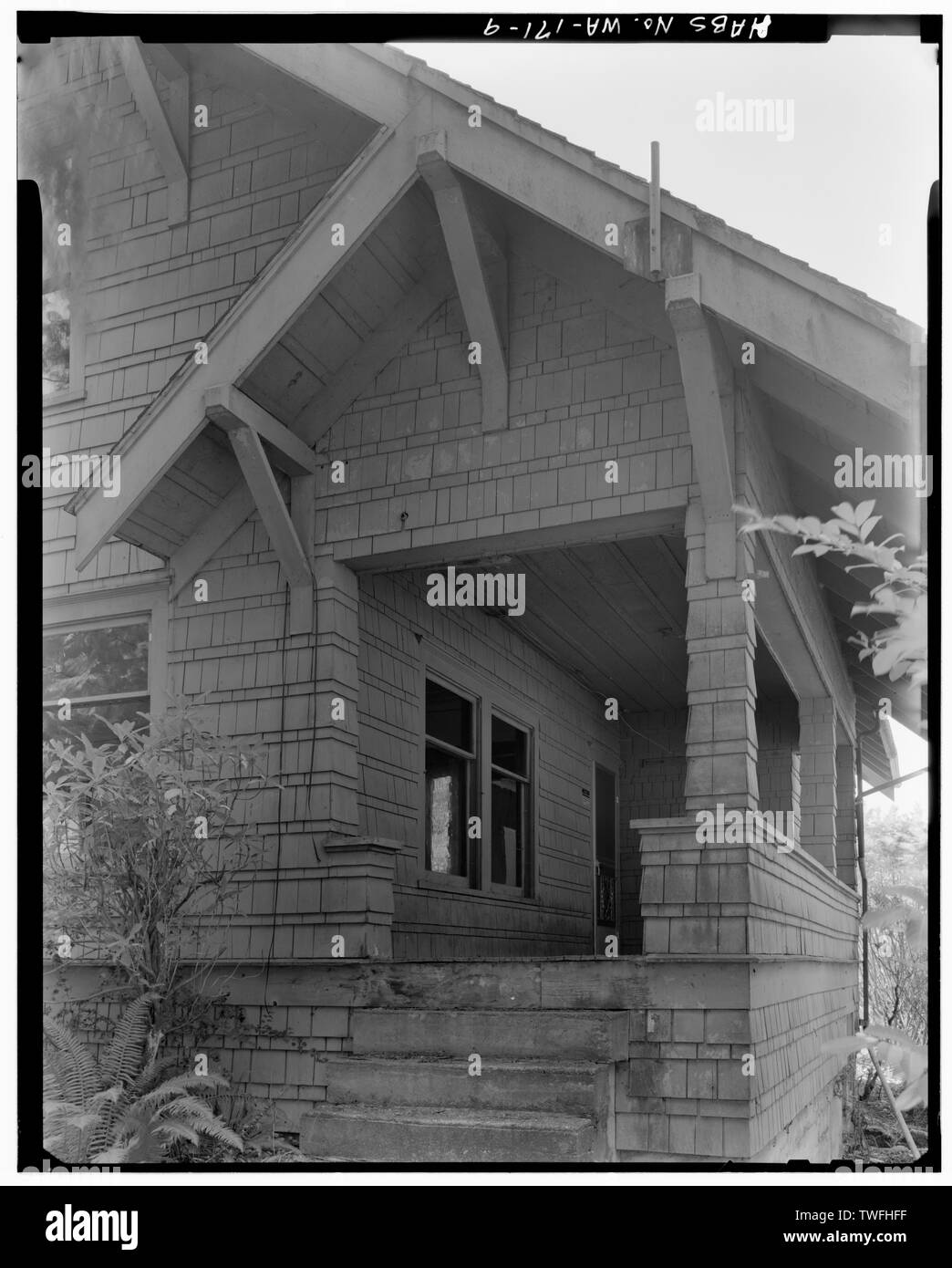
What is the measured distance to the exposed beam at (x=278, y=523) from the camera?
6953mm

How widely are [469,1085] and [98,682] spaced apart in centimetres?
354

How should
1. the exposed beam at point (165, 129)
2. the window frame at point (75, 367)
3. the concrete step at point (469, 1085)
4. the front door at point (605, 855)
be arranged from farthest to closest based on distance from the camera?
the front door at point (605, 855) → the window frame at point (75, 367) → the exposed beam at point (165, 129) → the concrete step at point (469, 1085)

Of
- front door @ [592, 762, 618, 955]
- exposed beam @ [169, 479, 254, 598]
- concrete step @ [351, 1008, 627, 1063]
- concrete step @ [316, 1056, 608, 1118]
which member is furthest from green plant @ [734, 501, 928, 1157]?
front door @ [592, 762, 618, 955]

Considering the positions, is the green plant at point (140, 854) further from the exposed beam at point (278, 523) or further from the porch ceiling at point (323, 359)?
the porch ceiling at point (323, 359)

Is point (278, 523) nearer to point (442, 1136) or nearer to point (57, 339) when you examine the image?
point (57, 339)

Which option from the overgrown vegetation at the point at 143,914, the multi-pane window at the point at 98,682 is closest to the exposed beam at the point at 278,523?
the overgrown vegetation at the point at 143,914

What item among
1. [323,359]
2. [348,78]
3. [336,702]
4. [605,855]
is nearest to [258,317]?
[323,359]

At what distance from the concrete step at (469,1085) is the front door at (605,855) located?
6.39 meters

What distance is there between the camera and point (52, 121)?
8773mm

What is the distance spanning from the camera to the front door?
1255 cm

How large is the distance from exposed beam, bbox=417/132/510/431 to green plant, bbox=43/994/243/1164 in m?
3.62

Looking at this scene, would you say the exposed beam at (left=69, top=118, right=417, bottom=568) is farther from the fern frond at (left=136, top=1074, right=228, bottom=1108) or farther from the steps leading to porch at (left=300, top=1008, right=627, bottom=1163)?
the steps leading to porch at (left=300, top=1008, right=627, bottom=1163)
